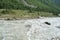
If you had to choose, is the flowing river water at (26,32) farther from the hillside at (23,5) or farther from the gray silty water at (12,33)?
the hillside at (23,5)

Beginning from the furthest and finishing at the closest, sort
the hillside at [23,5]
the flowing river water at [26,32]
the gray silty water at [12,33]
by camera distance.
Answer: the hillside at [23,5] < the flowing river water at [26,32] < the gray silty water at [12,33]

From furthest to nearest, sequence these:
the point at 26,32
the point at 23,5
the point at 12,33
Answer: the point at 23,5
the point at 26,32
the point at 12,33

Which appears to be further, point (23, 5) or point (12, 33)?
point (23, 5)

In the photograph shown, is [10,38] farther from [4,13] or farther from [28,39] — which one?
[4,13]

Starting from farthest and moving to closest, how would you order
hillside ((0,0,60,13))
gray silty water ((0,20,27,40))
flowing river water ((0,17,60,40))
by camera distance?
hillside ((0,0,60,13)) < flowing river water ((0,17,60,40)) < gray silty water ((0,20,27,40))

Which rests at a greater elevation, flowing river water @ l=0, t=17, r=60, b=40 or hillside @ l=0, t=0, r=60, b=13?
flowing river water @ l=0, t=17, r=60, b=40

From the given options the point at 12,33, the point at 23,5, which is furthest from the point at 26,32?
the point at 23,5

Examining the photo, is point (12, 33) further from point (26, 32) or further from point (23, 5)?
point (23, 5)

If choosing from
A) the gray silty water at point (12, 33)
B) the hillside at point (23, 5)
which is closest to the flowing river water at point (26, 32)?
the gray silty water at point (12, 33)

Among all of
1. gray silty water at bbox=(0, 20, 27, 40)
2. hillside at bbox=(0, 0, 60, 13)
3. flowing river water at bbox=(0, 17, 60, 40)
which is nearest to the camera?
gray silty water at bbox=(0, 20, 27, 40)

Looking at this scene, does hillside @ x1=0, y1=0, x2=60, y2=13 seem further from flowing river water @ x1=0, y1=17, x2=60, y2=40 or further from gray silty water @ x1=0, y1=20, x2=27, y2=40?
gray silty water @ x1=0, y1=20, x2=27, y2=40

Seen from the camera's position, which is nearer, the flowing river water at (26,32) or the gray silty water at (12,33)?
the gray silty water at (12,33)

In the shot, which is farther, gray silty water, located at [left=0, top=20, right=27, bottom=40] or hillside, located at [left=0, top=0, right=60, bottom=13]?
hillside, located at [left=0, top=0, right=60, bottom=13]

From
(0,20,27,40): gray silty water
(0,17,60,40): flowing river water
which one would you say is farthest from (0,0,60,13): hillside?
(0,20,27,40): gray silty water
